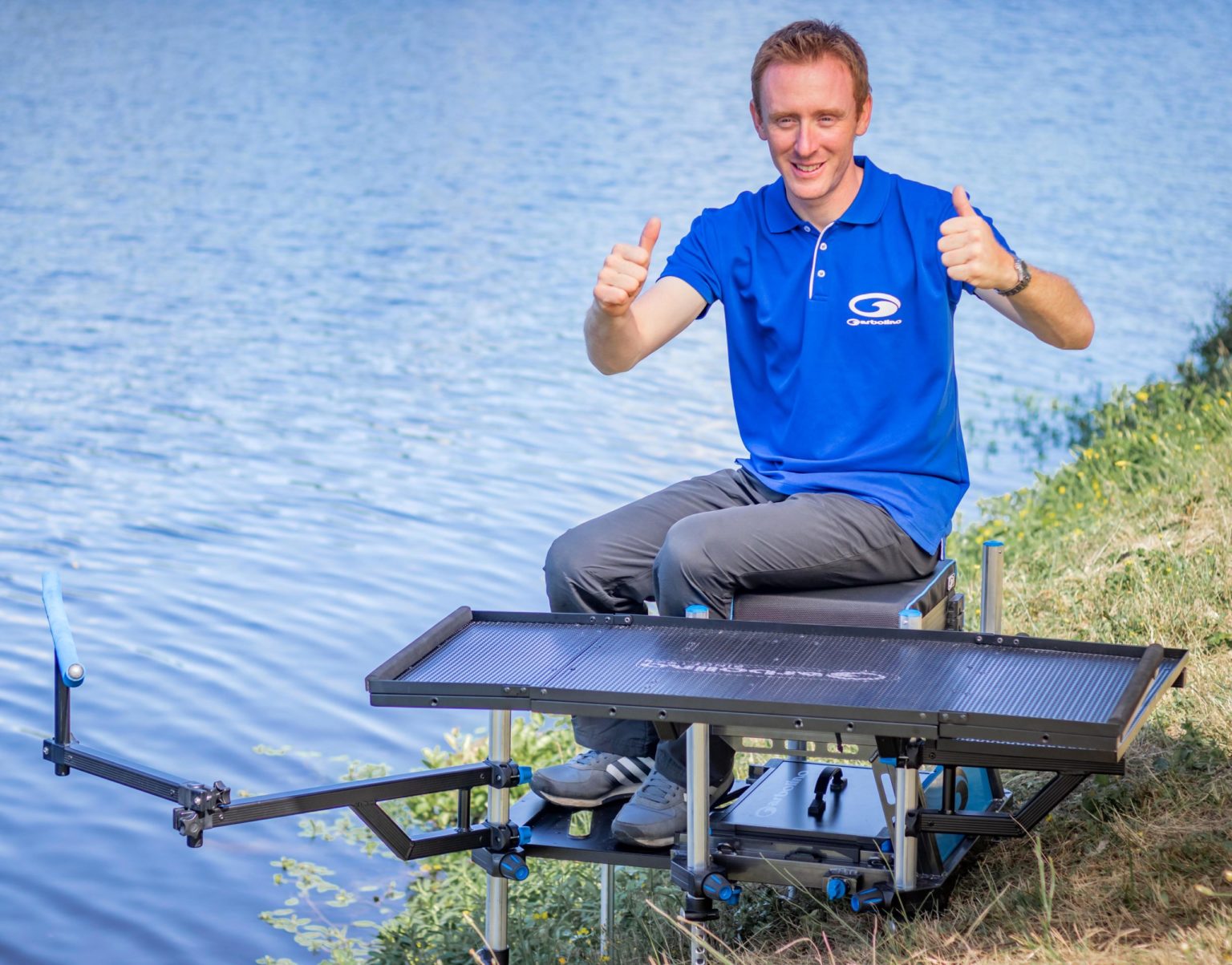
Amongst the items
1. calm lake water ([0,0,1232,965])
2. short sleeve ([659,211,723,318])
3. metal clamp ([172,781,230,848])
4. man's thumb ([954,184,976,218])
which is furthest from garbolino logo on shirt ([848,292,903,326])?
calm lake water ([0,0,1232,965])

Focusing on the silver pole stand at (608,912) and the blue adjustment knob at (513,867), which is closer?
the blue adjustment knob at (513,867)

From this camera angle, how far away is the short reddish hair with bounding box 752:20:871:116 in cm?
335

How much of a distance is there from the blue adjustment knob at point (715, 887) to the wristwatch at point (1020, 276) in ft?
4.22

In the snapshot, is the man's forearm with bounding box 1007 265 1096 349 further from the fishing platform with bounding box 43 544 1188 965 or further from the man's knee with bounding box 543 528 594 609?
the man's knee with bounding box 543 528 594 609

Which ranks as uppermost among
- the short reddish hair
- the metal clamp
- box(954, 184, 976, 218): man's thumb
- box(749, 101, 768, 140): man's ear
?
the short reddish hair

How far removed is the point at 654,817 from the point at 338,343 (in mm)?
7484

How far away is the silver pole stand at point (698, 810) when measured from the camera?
271cm

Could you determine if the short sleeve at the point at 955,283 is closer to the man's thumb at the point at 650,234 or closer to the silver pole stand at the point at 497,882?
the man's thumb at the point at 650,234

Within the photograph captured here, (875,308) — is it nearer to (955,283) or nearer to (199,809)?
(955,283)

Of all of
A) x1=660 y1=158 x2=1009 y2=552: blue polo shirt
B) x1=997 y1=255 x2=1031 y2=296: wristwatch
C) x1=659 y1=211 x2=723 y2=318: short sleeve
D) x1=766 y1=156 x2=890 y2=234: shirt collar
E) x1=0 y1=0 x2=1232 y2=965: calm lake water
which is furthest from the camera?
x1=0 y1=0 x2=1232 y2=965: calm lake water

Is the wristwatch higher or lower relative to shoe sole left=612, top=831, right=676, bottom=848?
higher

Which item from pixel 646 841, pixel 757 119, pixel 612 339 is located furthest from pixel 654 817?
pixel 757 119

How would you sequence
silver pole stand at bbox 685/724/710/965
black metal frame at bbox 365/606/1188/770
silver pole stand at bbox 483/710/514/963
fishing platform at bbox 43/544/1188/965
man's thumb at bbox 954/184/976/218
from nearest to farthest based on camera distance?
black metal frame at bbox 365/606/1188/770 → fishing platform at bbox 43/544/1188/965 → silver pole stand at bbox 685/724/710/965 → silver pole stand at bbox 483/710/514/963 → man's thumb at bbox 954/184/976/218

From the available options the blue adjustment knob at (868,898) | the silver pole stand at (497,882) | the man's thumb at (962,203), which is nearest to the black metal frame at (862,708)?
the silver pole stand at (497,882)
